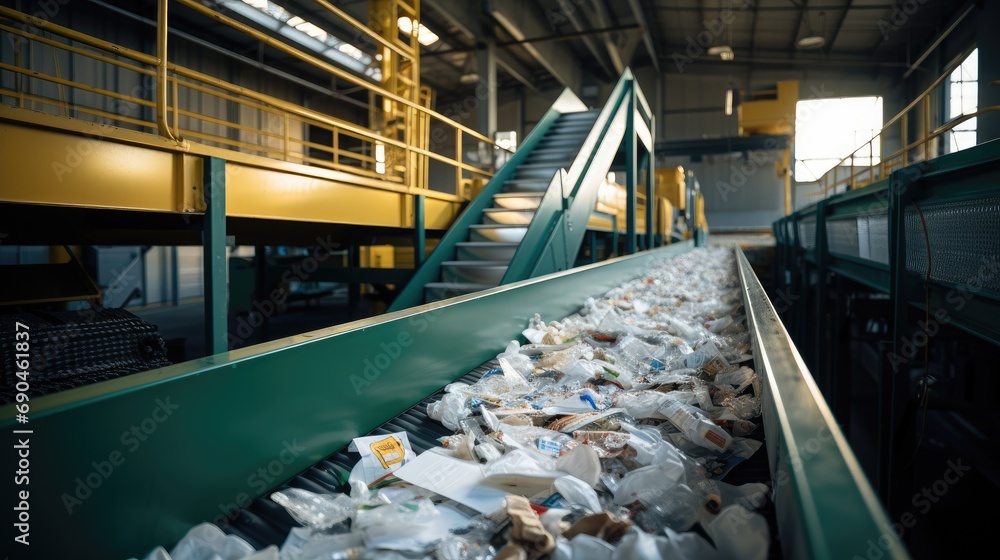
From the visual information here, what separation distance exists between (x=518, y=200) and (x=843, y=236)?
3311mm

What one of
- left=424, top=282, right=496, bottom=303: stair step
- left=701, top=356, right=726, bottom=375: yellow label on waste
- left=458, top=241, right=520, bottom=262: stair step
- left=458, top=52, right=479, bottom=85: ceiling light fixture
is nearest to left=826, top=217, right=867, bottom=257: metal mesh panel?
left=458, top=241, right=520, bottom=262: stair step

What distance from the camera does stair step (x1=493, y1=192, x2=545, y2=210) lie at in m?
5.18

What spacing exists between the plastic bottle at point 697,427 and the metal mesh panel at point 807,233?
22.1 feet

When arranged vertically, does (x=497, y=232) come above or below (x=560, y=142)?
below

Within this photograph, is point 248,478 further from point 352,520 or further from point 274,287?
point 274,287

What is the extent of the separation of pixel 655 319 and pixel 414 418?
Result: 1.86 meters

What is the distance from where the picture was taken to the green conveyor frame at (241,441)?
0.76 metres

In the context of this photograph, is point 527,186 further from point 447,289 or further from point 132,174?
point 132,174

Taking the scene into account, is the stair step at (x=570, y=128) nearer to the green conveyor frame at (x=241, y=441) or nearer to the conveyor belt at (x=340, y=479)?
the green conveyor frame at (x=241, y=441)

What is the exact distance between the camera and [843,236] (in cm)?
536

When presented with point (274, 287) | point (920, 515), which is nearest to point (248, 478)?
point (920, 515)

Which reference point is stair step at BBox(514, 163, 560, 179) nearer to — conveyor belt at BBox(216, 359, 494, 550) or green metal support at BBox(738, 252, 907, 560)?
conveyor belt at BBox(216, 359, 494, 550)

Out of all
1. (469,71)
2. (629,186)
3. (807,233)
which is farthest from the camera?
(469,71)

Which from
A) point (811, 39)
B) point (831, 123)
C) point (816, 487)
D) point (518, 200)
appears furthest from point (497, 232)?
point (831, 123)
